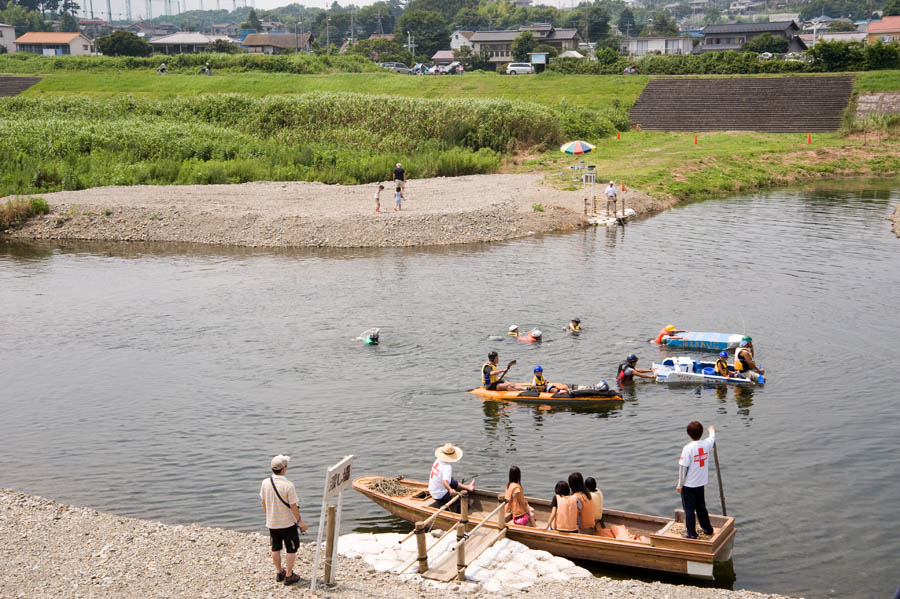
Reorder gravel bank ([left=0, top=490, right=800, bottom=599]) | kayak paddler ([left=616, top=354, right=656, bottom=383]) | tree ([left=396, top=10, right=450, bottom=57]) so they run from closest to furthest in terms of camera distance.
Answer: gravel bank ([left=0, top=490, right=800, bottom=599]) → kayak paddler ([left=616, top=354, right=656, bottom=383]) → tree ([left=396, top=10, right=450, bottom=57])

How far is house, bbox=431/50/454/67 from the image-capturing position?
15459cm

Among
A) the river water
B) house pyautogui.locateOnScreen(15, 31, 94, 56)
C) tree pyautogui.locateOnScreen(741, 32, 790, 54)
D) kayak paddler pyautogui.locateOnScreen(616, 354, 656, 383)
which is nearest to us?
the river water

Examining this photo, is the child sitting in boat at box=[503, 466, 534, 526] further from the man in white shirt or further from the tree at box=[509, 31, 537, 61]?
the tree at box=[509, 31, 537, 61]

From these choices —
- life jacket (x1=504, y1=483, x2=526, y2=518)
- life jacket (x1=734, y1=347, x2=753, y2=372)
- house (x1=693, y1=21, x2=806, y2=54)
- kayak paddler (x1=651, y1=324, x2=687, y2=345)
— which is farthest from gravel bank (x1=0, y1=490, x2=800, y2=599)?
house (x1=693, y1=21, x2=806, y2=54)

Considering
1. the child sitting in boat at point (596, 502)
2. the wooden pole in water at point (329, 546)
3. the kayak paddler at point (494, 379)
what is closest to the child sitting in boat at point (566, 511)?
the child sitting in boat at point (596, 502)

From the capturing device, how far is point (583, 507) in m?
16.5

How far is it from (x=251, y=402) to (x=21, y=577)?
1019 centimetres

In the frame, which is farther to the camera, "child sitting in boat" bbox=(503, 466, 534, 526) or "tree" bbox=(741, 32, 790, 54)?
"tree" bbox=(741, 32, 790, 54)

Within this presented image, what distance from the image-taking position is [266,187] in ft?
179

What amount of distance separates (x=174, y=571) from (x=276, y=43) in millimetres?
183580

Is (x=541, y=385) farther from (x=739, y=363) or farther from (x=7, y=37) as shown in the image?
(x=7, y=37)

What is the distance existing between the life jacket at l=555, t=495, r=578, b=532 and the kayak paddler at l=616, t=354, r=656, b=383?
944 cm

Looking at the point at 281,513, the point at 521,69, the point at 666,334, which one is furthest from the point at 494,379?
the point at 521,69

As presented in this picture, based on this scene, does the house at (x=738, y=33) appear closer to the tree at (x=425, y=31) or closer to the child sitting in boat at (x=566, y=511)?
the tree at (x=425, y=31)
